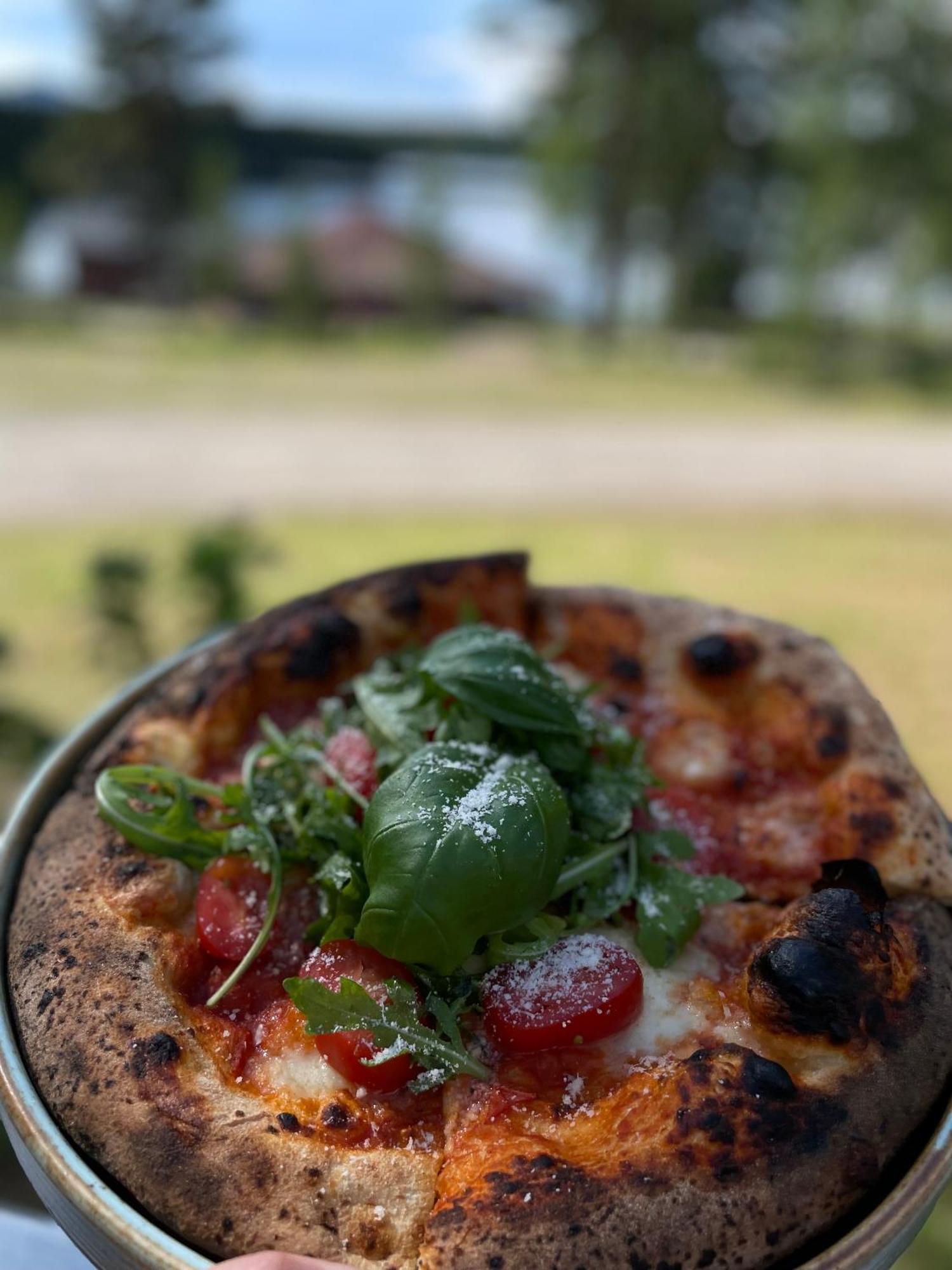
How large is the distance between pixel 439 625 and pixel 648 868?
936 millimetres

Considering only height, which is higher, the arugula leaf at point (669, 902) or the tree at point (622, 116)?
the tree at point (622, 116)

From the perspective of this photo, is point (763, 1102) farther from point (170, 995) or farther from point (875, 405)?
point (875, 405)

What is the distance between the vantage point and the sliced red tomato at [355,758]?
7.09 feet

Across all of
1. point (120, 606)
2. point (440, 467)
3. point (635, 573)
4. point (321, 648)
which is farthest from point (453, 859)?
point (440, 467)

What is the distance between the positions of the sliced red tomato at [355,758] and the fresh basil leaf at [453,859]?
0.29 m

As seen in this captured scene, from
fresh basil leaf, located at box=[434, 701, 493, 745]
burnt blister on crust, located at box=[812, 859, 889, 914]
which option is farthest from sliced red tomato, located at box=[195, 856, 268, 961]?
burnt blister on crust, located at box=[812, 859, 889, 914]

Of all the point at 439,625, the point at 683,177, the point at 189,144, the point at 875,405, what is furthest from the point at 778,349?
the point at 439,625

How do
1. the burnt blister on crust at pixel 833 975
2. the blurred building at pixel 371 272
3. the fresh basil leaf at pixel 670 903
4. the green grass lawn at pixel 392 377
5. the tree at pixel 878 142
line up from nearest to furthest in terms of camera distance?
the burnt blister on crust at pixel 833 975, the fresh basil leaf at pixel 670 903, the green grass lawn at pixel 392 377, the tree at pixel 878 142, the blurred building at pixel 371 272

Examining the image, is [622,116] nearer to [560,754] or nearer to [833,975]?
[560,754]

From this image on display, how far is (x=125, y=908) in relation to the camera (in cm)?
200

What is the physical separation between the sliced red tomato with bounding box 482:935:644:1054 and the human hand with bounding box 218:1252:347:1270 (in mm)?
497

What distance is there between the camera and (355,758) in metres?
2.21

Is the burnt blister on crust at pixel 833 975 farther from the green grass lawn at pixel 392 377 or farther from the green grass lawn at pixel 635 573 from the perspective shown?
the green grass lawn at pixel 392 377

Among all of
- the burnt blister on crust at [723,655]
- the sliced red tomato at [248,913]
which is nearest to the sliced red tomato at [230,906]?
the sliced red tomato at [248,913]
